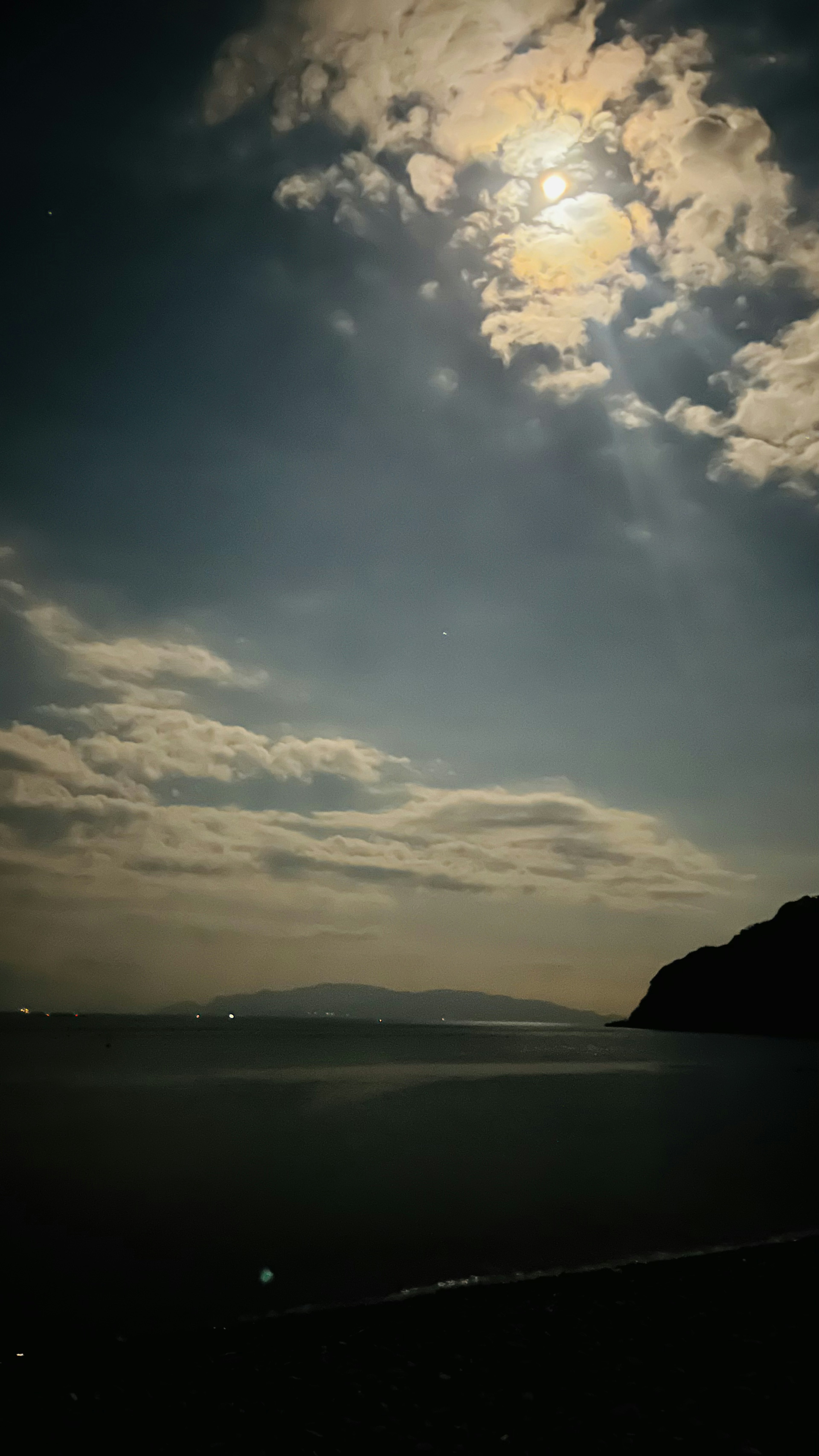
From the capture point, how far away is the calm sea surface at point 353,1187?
17.9m

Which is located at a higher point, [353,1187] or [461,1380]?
[461,1380]

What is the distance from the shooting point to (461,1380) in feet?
34.9

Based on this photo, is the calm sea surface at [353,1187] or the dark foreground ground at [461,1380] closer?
the dark foreground ground at [461,1380]

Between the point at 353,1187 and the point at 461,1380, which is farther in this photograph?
the point at 353,1187

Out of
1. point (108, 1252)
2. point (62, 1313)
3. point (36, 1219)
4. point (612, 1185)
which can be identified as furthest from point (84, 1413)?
point (612, 1185)

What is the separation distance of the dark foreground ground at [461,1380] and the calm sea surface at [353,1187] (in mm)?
3298

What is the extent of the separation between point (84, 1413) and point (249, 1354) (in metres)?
2.74

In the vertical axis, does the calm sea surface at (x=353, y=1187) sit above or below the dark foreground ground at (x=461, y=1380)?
below

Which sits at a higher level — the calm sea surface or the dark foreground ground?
the dark foreground ground

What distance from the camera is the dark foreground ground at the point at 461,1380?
910 cm

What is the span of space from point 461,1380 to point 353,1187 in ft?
62.2

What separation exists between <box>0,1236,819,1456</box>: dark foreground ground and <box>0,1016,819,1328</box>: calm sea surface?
330 centimetres

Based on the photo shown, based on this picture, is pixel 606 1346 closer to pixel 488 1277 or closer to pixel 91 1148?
pixel 488 1277

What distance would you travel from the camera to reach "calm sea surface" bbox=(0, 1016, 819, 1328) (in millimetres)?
17891
